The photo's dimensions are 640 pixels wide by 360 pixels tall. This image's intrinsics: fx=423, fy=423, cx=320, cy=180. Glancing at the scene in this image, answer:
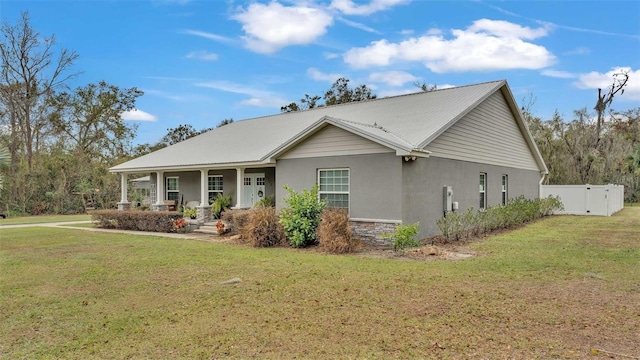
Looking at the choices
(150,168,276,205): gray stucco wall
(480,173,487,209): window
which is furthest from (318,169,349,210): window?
(480,173,487,209): window

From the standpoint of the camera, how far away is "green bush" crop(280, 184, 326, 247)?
1151 cm

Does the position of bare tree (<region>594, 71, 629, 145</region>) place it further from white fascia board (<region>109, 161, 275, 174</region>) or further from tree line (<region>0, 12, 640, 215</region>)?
white fascia board (<region>109, 161, 275, 174</region>)

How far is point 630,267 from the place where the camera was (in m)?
8.50

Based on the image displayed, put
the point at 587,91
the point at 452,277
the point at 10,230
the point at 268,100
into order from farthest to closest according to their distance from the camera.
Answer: the point at 268,100 → the point at 587,91 → the point at 10,230 → the point at 452,277

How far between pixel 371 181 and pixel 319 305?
20.4 ft

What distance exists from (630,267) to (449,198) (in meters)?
5.50

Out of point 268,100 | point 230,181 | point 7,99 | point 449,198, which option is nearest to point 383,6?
point 449,198

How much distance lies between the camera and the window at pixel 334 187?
12414 mm

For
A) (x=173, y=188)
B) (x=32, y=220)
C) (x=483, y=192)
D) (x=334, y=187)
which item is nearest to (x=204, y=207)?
(x=173, y=188)

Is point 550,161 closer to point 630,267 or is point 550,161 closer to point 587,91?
point 587,91

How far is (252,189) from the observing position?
16953 millimetres

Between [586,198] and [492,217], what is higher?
[586,198]

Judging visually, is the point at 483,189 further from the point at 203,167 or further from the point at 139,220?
the point at 139,220

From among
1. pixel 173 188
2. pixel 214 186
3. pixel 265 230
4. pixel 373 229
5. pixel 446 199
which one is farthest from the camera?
pixel 173 188
